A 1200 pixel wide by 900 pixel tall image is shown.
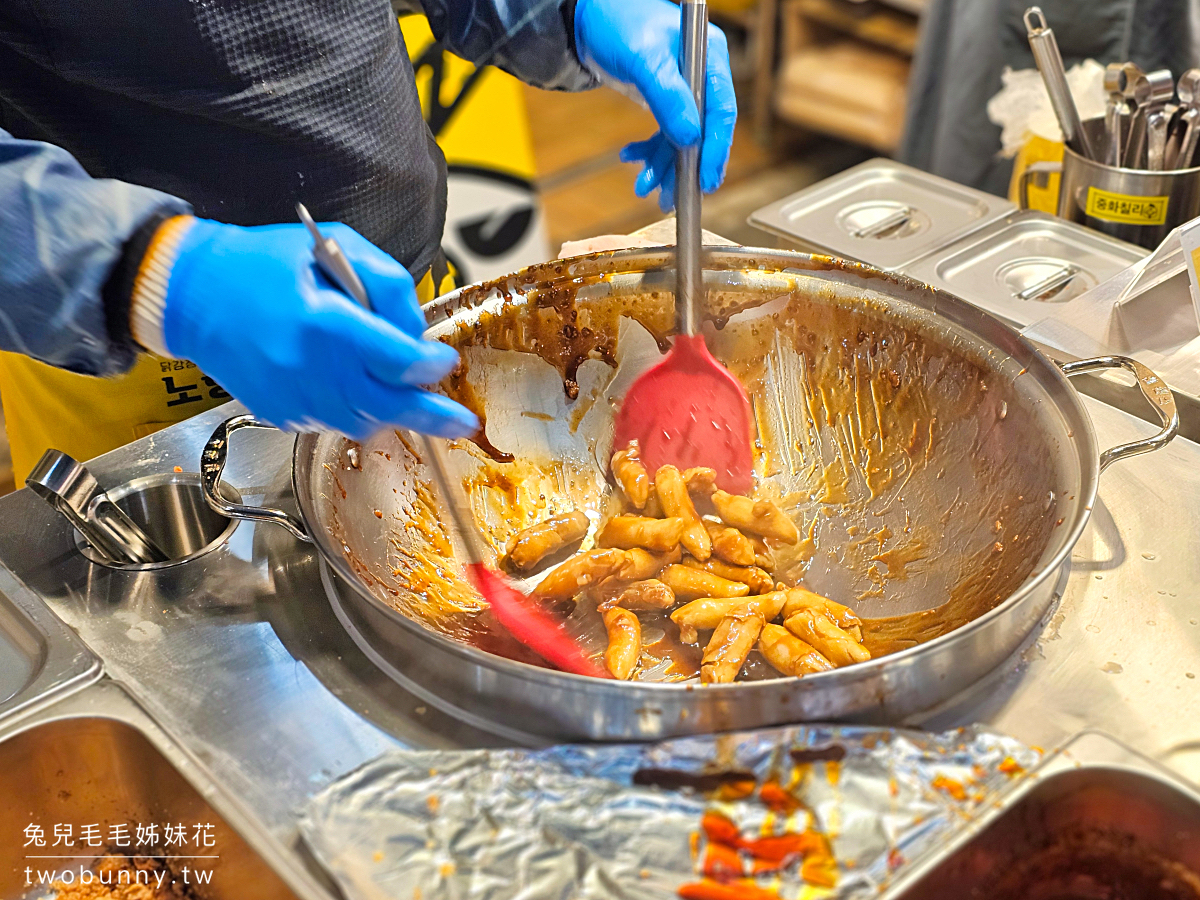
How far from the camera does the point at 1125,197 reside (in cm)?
155

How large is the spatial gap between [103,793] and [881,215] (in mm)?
1299

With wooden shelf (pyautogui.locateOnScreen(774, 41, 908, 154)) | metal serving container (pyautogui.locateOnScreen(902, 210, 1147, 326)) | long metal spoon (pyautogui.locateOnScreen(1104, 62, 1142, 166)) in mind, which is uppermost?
long metal spoon (pyautogui.locateOnScreen(1104, 62, 1142, 166))

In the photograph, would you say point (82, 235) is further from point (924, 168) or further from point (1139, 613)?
point (924, 168)

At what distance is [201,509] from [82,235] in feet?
1.26

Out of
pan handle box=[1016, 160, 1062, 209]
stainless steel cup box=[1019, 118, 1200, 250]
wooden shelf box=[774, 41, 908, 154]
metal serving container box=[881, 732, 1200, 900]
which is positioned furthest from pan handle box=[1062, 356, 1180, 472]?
wooden shelf box=[774, 41, 908, 154]

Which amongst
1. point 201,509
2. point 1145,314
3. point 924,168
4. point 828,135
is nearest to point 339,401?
point 201,509

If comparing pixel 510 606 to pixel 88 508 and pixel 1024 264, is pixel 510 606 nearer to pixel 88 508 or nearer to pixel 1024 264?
pixel 88 508

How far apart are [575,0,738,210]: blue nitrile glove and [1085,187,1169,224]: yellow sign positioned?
63 cm

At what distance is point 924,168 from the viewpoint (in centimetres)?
277

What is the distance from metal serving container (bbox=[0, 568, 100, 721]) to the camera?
3.02 ft

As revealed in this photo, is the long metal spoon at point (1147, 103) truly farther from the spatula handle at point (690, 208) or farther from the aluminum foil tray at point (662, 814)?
the aluminum foil tray at point (662, 814)

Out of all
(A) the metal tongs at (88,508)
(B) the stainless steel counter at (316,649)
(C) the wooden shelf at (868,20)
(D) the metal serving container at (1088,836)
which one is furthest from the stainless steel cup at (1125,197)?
(C) the wooden shelf at (868,20)

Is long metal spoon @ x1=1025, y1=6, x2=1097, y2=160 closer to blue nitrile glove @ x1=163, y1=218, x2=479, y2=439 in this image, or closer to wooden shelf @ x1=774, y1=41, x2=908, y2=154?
blue nitrile glove @ x1=163, y1=218, x2=479, y2=439

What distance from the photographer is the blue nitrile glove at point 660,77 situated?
47.3 inches
